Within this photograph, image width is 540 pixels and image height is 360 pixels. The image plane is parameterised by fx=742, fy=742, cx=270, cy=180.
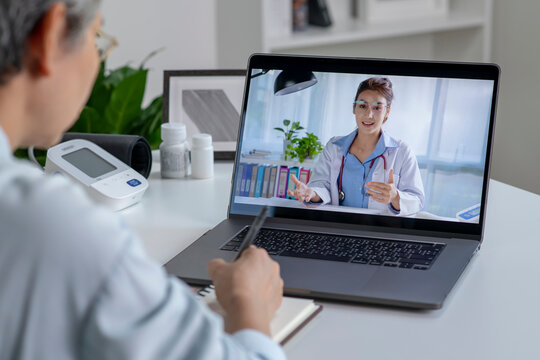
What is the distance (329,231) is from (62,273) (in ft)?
2.60

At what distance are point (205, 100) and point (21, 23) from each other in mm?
1255

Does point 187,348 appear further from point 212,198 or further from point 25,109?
point 212,198

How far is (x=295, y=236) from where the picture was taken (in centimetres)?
131

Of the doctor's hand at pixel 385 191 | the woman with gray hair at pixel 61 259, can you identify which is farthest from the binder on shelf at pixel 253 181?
the woman with gray hair at pixel 61 259

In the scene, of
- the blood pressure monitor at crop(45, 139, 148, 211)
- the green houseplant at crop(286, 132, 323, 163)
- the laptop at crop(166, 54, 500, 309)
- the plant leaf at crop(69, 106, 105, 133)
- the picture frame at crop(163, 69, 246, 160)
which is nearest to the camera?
the laptop at crop(166, 54, 500, 309)

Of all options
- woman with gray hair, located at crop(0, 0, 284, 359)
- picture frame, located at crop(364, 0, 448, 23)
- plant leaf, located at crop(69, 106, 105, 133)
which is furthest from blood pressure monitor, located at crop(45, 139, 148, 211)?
picture frame, located at crop(364, 0, 448, 23)

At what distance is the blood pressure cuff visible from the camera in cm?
163

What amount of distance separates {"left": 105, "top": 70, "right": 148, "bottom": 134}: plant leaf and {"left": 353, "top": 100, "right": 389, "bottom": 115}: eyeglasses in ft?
3.43

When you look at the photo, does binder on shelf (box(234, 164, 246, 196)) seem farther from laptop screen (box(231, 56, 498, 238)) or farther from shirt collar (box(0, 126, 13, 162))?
shirt collar (box(0, 126, 13, 162))

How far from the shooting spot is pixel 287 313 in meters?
1.01

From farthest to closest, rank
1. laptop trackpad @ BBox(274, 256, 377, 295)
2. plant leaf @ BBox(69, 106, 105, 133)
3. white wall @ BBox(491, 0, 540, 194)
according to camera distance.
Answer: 1. white wall @ BBox(491, 0, 540, 194)
2. plant leaf @ BBox(69, 106, 105, 133)
3. laptop trackpad @ BBox(274, 256, 377, 295)

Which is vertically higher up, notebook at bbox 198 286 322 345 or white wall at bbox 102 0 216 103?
white wall at bbox 102 0 216 103

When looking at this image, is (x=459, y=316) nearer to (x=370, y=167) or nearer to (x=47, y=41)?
(x=370, y=167)

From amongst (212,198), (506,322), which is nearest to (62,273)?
(506,322)
